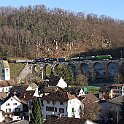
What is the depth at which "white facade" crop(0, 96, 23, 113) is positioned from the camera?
1689 inches

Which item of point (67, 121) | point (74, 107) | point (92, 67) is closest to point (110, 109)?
point (74, 107)

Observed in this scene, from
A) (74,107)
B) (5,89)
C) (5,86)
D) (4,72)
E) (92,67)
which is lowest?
(74,107)

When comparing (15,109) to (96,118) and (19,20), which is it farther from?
(19,20)

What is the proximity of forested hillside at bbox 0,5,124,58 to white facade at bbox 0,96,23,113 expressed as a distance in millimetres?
45112

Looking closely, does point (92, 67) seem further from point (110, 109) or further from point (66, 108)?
point (110, 109)

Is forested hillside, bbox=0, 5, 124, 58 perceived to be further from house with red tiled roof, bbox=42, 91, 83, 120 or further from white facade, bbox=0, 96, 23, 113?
house with red tiled roof, bbox=42, 91, 83, 120

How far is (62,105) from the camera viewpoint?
131ft

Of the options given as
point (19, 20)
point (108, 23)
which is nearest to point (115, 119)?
point (19, 20)

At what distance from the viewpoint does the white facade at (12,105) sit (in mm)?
42906

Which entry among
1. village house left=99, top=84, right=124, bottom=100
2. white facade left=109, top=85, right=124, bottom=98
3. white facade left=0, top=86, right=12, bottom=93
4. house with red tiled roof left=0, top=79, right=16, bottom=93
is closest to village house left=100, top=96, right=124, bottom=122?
village house left=99, top=84, right=124, bottom=100

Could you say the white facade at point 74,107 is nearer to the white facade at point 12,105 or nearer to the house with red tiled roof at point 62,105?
the house with red tiled roof at point 62,105

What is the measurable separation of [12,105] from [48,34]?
60.3m

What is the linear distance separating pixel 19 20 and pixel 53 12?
1391cm

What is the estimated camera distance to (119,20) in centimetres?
15462
